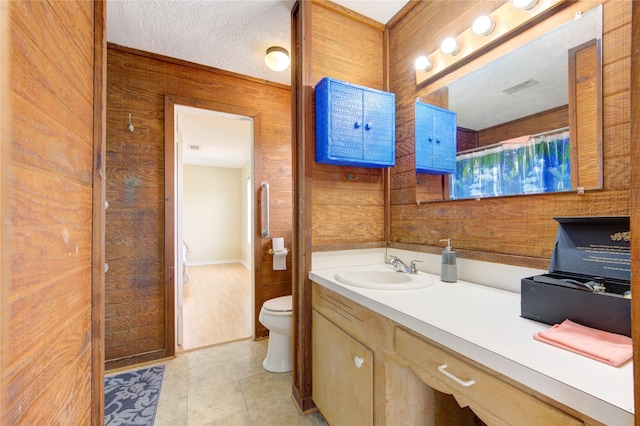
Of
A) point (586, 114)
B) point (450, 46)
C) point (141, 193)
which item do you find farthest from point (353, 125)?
point (141, 193)

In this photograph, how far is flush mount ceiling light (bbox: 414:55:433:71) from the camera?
1.53 m

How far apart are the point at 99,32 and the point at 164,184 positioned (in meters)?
1.50

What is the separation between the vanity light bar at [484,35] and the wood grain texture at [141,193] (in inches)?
66.4

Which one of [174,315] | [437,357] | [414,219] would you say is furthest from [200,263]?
[437,357]

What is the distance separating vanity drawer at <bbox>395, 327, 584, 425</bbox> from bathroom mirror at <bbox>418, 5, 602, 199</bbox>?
2.56ft

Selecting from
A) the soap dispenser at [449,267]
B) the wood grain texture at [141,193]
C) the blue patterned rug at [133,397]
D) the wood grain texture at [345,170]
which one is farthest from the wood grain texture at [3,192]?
the wood grain texture at [141,193]

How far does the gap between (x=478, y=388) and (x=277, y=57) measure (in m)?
2.32

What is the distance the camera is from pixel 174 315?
7.20 feet

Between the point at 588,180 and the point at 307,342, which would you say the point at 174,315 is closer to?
the point at 307,342

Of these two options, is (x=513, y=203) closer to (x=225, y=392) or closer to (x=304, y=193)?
(x=304, y=193)

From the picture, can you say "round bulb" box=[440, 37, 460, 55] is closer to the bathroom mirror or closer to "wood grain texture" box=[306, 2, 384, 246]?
the bathroom mirror

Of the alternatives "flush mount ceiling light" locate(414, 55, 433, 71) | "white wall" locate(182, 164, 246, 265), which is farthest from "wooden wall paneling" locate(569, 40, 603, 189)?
"white wall" locate(182, 164, 246, 265)

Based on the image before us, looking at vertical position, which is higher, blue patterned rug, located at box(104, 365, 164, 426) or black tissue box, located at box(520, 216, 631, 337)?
black tissue box, located at box(520, 216, 631, 337)

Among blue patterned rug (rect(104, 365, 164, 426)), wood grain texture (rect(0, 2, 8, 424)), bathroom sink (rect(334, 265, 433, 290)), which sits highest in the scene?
wood grain texture (rect(0, 2, 8, 424))
